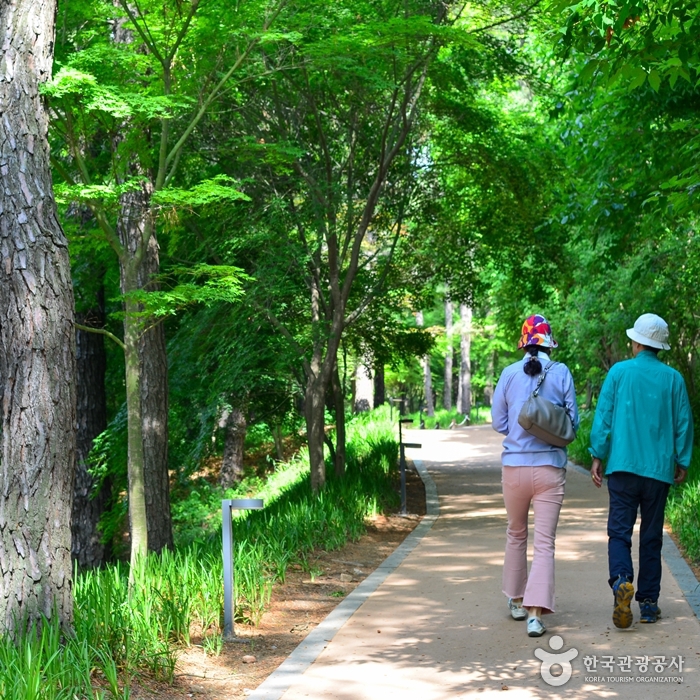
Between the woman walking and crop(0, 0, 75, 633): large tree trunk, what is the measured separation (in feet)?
9.03

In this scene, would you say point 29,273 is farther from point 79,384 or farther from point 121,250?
point 79,384

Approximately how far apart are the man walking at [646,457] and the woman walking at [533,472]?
0.32 m

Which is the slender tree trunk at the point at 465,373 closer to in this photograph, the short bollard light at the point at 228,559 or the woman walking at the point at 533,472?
the woman walking at the point at 533,472

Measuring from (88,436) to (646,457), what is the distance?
1157 cm

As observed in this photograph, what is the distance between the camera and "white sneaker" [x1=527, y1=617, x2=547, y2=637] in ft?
19.8

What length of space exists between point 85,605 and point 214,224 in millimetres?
7325

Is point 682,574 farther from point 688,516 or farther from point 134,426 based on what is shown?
point 134,426

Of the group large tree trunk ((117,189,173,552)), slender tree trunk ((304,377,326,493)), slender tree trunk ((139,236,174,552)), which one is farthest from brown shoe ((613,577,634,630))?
slender tree trunk ((304,377,326,493))

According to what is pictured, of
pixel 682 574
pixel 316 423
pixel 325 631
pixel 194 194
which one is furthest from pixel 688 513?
pixel 194 194

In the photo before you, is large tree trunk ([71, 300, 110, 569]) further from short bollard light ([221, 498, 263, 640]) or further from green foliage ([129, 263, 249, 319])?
short bollard light ([221, 498, 263, 640])

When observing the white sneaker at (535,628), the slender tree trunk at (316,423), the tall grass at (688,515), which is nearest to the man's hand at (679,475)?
the white sneaker at (535,628)

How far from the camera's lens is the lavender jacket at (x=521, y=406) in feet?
20.4

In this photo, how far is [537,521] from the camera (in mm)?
6250

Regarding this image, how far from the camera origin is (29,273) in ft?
19.1
